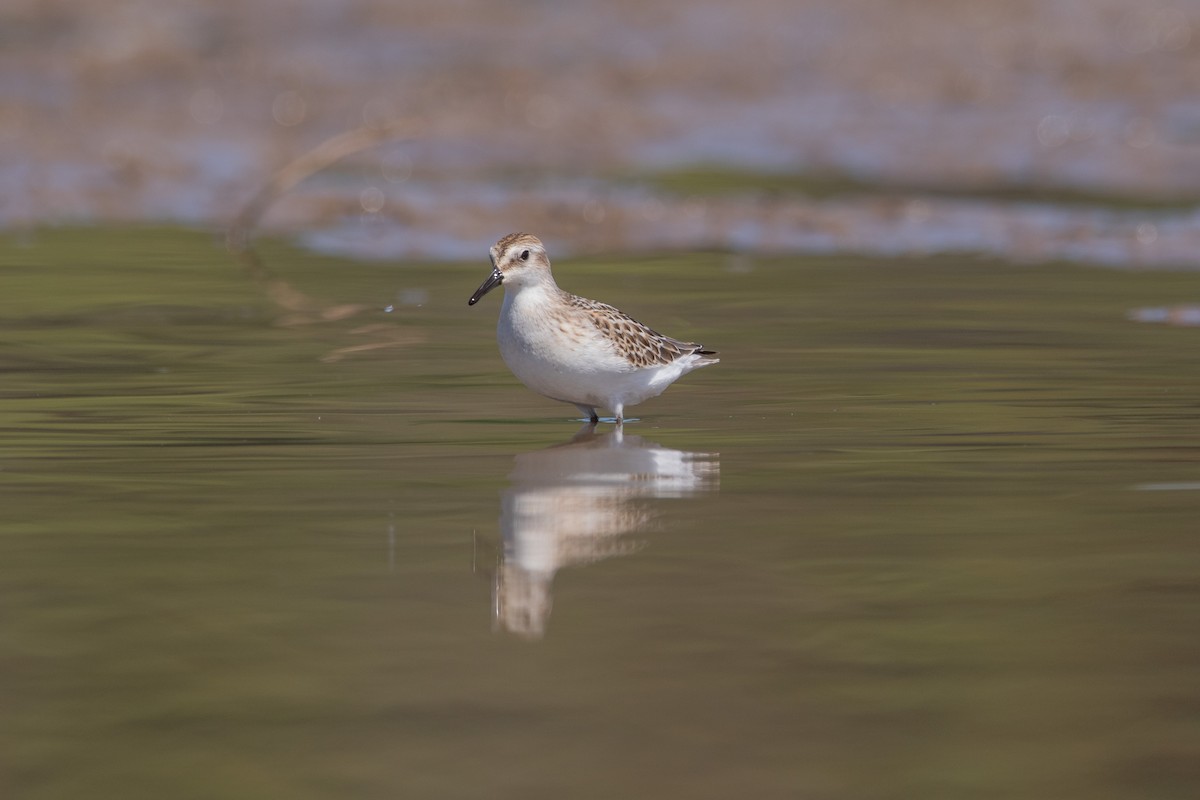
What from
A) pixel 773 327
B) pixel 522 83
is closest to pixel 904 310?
pixel 773 327

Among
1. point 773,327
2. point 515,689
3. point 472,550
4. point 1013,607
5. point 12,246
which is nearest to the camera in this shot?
point 515,689

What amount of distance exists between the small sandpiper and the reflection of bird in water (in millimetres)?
298

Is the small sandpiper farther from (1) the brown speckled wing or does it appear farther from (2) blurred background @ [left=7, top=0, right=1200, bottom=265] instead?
(2) blurred background @ [left=7, top=0, right=1200, bottom=265]

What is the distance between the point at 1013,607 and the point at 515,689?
1.69 metres

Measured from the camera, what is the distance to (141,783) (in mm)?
4602

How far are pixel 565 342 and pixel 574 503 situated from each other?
2085 mm

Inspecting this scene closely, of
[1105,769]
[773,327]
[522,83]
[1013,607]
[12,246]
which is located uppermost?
[522,83]

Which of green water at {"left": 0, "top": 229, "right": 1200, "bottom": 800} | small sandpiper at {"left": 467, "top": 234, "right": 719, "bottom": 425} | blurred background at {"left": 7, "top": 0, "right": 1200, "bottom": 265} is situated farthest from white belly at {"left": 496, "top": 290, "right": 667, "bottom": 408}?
blurred background at {"left": 7, "top": 0, "right": 1200, "bottom": 265}

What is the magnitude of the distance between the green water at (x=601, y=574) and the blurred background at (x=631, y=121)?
668 centimetres

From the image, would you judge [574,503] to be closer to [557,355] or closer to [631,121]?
[557,355]

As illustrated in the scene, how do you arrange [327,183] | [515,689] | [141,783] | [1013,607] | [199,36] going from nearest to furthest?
[141,783]
[515,689]
[1013,607]
[327,183]
[199,36]

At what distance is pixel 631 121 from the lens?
24.0 metres

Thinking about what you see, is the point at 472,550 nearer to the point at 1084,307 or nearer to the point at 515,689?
the point at 515,689

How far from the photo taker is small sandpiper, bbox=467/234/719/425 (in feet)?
30.9
